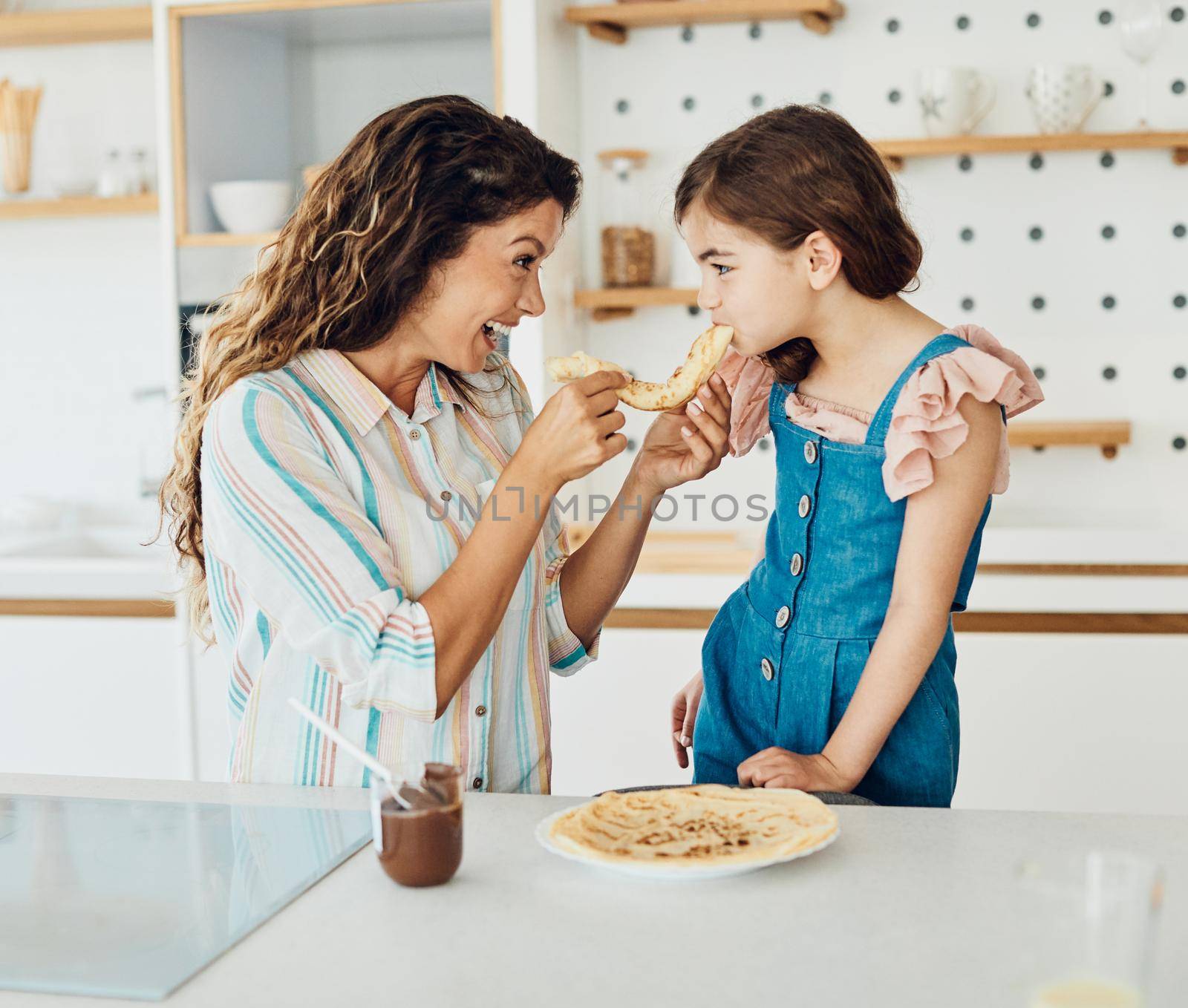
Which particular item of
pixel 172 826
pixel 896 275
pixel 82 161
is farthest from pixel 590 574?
pixel 82 161

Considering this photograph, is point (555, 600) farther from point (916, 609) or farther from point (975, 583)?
point (975, 583)

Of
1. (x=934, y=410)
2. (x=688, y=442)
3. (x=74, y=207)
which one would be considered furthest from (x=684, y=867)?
(x=74, y=207)

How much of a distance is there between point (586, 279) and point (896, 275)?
1592mm

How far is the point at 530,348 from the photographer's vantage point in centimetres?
270

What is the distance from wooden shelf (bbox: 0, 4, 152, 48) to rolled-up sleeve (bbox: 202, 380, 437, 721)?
81.4 inches

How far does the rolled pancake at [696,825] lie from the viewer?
3.33ft

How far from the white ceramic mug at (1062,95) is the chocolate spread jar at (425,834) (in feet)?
7.41

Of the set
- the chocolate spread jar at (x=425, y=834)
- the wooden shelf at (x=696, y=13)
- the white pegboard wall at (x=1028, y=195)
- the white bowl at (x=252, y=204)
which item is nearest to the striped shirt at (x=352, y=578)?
the chocolate spread jar at (x=425, y=834)

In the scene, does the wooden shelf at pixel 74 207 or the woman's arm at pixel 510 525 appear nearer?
the woman's arm at pixel 510 525

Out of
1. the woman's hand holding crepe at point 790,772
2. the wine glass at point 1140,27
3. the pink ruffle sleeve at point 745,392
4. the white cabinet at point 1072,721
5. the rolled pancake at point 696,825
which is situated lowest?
the white cabinet at point 1072,721

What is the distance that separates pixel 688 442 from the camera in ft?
5.39

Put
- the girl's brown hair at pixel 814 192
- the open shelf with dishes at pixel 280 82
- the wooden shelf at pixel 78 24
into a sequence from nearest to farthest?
the girl's brown hair at pixel 814 192 < the open shelf with dishes at pixel 280 82 < the wooden shelf at pixel 78 24

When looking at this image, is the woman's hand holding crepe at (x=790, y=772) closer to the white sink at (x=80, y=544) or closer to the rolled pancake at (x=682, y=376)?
the rolled pancake at (x=682, y=376)

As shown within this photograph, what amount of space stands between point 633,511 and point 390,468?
352 mm
